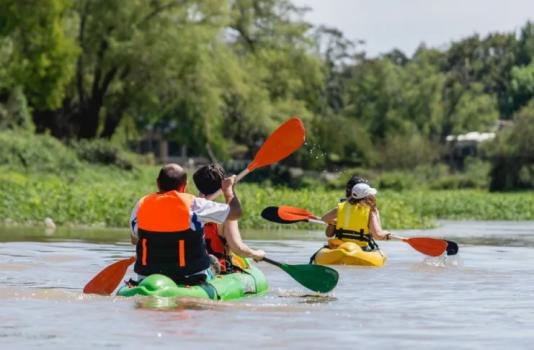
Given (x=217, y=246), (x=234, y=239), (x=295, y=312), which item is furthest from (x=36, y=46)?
(x=295, y=312)

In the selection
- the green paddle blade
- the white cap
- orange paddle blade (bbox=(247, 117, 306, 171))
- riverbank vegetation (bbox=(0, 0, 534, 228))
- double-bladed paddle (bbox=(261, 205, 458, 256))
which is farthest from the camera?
riverbank vegetation (bbox=(0, 0, 534, 228))

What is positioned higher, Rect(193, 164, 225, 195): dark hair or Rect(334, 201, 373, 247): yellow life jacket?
Rect(193, 164, 225, 195): dark hair

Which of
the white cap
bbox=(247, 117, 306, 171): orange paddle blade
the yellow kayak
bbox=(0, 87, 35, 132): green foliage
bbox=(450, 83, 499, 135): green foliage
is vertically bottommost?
the yellow kayak

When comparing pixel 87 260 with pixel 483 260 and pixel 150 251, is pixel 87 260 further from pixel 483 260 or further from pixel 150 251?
pixel 150 251

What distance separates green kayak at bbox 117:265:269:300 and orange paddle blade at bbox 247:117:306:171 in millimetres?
922

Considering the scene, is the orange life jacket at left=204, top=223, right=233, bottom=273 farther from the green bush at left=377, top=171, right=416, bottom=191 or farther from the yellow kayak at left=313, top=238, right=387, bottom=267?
the green bush at left=377, top=171, right=416, bottom=191

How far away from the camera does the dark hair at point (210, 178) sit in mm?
10734

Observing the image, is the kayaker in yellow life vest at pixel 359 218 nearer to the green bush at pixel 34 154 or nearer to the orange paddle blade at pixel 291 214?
the orange paddle blade at pixel 291 214

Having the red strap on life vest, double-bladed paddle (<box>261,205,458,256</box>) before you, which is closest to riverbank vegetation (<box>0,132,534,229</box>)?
double-bladed paddle (<box>261,205,458,256</box>)

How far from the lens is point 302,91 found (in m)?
59.7

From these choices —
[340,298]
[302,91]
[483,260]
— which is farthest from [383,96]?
[340,298]

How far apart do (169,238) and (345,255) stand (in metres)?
4.77

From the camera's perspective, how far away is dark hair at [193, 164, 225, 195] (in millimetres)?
10734

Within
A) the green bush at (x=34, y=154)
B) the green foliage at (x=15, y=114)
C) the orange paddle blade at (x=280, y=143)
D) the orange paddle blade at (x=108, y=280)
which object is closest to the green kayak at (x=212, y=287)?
the orange paddle blade at (x=108, y=280)
